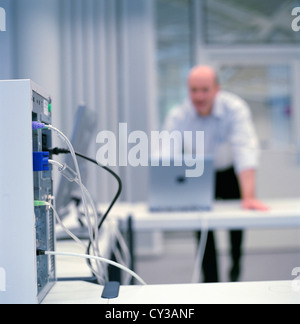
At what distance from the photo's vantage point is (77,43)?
9.86ft

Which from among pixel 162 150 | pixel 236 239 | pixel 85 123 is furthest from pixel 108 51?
pixel 85 123

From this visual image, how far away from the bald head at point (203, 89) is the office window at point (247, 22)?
139cm

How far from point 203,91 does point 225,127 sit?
0.83ft

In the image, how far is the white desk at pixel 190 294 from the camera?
2.07 ft

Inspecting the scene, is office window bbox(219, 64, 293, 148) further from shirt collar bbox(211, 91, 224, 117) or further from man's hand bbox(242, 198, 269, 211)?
man's hand bbox(242, 198, 269, 211)

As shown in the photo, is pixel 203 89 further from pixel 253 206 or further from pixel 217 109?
pixel 253 206

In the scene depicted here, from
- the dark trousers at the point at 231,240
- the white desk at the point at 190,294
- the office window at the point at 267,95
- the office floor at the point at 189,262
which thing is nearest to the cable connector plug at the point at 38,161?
the white desk at the point at 190,294

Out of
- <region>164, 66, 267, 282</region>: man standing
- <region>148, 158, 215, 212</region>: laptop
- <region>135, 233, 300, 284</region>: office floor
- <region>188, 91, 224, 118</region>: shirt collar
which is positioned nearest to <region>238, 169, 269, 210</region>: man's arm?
<region>164, 66, 267, 282</region>: man standing

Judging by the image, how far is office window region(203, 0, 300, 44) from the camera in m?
3.30

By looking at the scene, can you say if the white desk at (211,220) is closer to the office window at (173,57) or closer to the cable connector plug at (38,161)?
the cable connector plug at (38,161)

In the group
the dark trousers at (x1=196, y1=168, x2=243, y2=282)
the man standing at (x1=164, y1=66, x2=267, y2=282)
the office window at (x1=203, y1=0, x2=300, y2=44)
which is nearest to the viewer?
the man standing at (x1=164, y1=66, x2=267, y2=282)

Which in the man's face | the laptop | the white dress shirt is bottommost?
the laptop

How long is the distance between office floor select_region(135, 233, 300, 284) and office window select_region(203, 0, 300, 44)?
1816 mm
